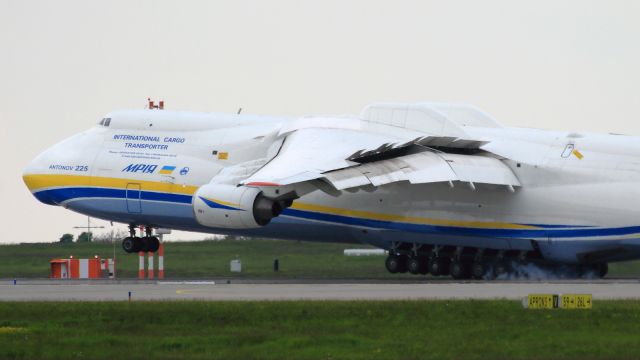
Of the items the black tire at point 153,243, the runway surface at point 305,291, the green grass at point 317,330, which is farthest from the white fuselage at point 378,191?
the green grass at point 317,330

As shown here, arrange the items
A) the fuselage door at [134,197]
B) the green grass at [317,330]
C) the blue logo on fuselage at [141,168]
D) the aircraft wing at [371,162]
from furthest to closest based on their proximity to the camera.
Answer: the fuselage door at [134,197], the blue logo on fuselage at [141,168], the aircraft wing at [371,162], the green grass at [317,330]

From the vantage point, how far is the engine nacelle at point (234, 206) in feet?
106

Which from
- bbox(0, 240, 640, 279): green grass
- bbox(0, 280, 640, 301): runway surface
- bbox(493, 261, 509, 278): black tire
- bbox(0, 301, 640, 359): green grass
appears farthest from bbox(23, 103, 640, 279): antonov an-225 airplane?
bbox(0, 301, 640, 359): green grass

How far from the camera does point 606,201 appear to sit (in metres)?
33.2

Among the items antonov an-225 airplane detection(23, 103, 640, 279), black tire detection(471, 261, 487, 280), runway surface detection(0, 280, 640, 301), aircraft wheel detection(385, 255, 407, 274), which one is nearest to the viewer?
runway surface detection(0, 280, 640, 301)

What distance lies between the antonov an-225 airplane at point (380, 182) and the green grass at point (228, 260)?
3092 millimetres

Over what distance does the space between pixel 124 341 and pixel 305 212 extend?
757 inches

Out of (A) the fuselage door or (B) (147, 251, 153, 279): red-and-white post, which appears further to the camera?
(B) (147, 251, 153, 279): red-and-white post

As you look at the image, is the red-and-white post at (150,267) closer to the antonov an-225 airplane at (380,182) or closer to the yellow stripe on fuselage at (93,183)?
the antonov an-225 airplane at (380,182)

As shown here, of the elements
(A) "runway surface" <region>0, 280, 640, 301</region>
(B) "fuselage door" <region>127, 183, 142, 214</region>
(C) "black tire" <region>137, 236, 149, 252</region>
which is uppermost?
(B) "fuselage door" <region>127, 183, 142, 214</region>

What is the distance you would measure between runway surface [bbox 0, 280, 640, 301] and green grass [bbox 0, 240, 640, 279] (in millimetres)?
7807

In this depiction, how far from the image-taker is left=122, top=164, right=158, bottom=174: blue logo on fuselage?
3844 centimetres

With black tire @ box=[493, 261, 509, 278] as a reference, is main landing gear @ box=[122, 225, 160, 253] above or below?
above

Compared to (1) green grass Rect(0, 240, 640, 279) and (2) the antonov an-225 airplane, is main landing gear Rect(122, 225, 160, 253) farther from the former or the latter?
(1) green grass Rect(0, 240, 640, 279)
